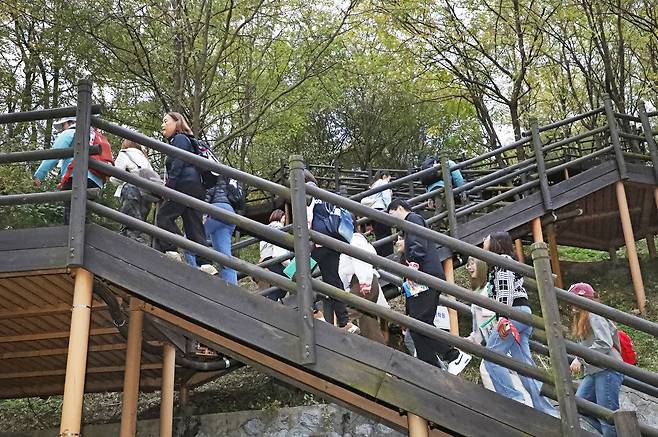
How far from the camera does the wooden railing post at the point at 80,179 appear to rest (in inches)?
197

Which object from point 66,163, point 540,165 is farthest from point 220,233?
point 540,165

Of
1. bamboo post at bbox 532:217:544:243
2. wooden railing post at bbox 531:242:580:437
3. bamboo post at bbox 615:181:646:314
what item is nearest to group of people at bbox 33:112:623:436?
wooden railing post at bbox 531:242:580:437

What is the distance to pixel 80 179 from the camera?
5070 mm

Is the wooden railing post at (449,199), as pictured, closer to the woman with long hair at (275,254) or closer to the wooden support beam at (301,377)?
the woman with long hair at (275,254)

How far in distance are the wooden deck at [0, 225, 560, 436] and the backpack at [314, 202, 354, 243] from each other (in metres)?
1.38

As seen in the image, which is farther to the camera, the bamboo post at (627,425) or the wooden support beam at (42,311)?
the wooden support beam at (42,311)

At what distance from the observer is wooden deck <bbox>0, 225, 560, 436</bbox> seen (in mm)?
4293

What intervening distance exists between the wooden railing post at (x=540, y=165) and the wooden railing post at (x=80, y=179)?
7.38m

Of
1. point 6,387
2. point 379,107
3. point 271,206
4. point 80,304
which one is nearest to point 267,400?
point 6,387

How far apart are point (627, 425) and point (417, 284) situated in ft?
7.52

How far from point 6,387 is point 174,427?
2398 mm

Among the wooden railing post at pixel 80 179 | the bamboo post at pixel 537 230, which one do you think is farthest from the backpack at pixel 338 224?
the bamboo post at pixel 537 230

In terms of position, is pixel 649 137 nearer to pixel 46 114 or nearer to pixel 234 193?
pixel 234 193

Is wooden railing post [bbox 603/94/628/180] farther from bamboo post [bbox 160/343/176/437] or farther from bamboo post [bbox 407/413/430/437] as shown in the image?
bamboo post [bbox 407/413/430/437]
